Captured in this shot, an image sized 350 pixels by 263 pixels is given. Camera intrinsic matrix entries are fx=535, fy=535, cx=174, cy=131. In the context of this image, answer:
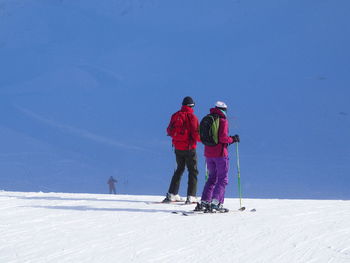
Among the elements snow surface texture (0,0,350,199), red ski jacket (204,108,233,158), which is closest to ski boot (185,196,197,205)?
red ski jacket (204,108,233,158)

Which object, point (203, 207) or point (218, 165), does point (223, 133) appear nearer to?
point (218, 165)

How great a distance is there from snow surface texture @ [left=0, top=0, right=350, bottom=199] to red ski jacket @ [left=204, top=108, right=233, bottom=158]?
66.1ft

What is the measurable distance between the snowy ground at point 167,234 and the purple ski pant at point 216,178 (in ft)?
1.06

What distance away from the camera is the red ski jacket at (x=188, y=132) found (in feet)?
26.6

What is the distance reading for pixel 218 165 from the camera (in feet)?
23.4

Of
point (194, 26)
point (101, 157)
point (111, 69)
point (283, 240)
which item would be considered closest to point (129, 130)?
point (101, 157)

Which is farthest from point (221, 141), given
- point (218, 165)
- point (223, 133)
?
point (218, 165)

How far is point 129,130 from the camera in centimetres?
4375

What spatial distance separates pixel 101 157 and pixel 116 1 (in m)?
46.9

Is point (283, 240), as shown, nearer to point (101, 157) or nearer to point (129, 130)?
point (101, 157)

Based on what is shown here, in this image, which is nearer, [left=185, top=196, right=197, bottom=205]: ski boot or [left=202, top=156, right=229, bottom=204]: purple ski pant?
[left=202, top=156, right=229, bottom=204]: purple ski pant

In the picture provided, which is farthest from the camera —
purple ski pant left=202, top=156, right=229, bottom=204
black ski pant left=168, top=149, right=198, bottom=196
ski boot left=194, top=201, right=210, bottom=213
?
black ski pant left=168, top=149, right=198, bottom=196

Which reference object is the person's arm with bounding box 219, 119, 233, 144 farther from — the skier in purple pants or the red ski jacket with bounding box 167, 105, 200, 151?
the red ski jacket with bounding box 167, 105, 200, 151

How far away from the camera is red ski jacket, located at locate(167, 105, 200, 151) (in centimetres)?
809
